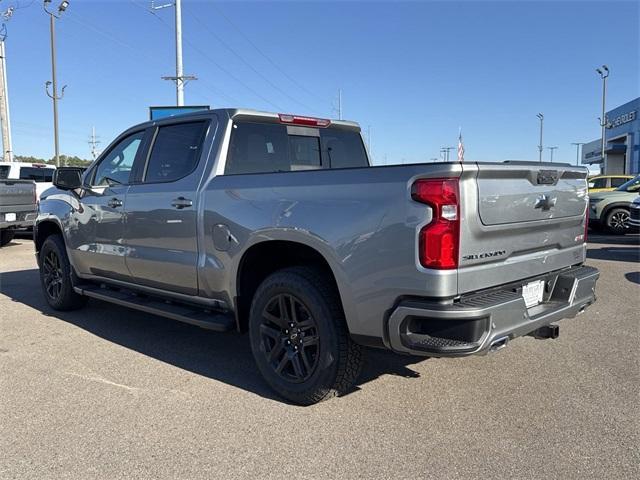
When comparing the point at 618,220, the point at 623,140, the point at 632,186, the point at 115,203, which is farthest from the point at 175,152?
the point at 623,140

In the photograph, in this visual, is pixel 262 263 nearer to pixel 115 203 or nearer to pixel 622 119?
pixel 115 203

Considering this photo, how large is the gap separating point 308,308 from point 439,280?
3.19ft

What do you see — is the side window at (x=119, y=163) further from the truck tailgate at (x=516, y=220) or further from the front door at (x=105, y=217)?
the truck tailgate at (x=516, y=220)

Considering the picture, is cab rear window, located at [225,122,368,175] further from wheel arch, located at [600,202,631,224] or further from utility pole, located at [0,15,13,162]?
utility pole, located at [0,15,13,162]

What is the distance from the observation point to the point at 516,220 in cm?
322

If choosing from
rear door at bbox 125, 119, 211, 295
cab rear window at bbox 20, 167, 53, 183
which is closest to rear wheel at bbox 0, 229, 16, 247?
cab rear window at bbox 20, 167, 53, 183

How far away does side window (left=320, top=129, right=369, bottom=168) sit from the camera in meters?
5.18

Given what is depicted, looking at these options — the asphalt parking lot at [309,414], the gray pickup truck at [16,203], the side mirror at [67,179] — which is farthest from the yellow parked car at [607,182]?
the side mirror at [67,179]

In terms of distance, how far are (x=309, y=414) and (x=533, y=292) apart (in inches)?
65.0

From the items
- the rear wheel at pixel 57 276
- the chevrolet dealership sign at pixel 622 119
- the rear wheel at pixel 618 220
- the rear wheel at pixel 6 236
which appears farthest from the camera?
the chevrolet dealership sign at pixel 622 119

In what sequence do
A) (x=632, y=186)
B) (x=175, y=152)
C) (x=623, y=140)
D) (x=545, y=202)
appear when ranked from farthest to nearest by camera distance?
(x=623, y=140) → (x=632, y=186) → (x=175, y=152) → (x=545, y=202)

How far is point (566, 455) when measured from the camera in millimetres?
2951

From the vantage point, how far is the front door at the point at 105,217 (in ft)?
16.8

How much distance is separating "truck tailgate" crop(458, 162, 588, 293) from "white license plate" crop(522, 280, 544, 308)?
0.07m
